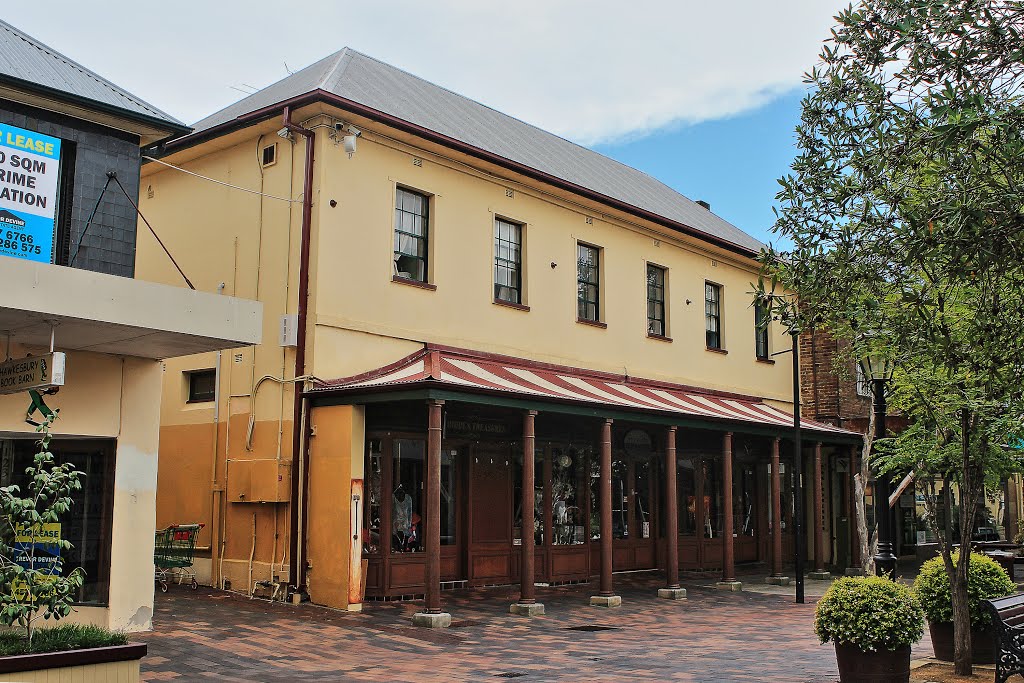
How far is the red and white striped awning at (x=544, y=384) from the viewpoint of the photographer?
547 inches

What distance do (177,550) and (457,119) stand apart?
29.3 ft

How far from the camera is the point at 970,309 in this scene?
908 centimetres

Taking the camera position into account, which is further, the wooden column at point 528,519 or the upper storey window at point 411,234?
the upper storey window at point 411,234

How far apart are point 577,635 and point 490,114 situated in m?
12.2

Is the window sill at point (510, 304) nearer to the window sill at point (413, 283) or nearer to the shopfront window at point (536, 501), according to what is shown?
the window sill at point (413, 283)

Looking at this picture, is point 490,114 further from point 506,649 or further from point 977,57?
point 977,57

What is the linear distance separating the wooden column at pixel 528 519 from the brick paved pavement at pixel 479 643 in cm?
41

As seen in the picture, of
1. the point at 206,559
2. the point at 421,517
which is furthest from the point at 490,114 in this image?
the point at 206,559

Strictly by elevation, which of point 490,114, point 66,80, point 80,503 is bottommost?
point 80,503

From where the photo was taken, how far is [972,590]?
10000 millimetres

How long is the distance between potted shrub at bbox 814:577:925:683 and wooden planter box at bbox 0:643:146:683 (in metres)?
5.49

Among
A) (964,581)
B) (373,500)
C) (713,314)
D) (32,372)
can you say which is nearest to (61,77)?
(32,372)

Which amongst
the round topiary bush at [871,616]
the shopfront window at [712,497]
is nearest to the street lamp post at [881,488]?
the round topiary bush at [871,616]

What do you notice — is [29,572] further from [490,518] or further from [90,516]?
[490,518]
